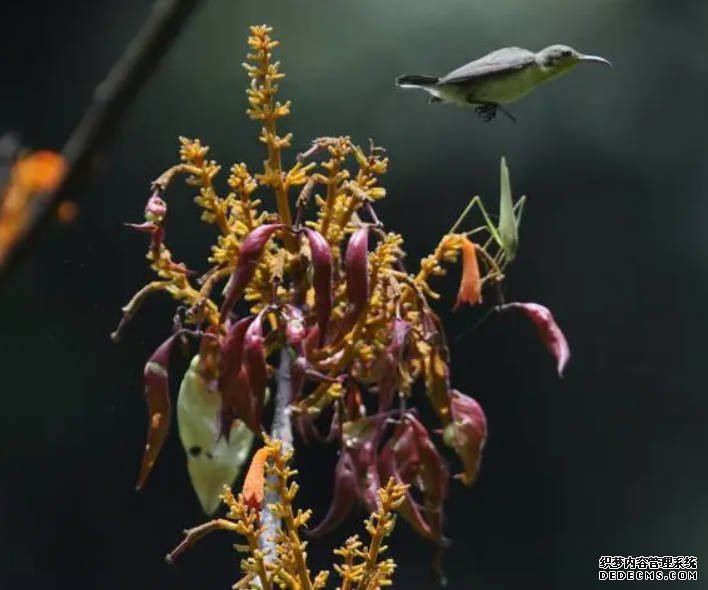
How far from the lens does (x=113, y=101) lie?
19cm

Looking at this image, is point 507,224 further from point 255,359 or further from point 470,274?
point 255,359

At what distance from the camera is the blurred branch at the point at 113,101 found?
0.19m

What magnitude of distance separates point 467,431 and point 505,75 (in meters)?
0.21

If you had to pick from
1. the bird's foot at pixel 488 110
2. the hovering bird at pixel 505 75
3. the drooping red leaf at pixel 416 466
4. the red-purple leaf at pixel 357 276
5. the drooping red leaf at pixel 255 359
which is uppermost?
the hovering bird at pixel 505 75

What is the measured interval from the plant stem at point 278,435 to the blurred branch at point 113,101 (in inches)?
15.0

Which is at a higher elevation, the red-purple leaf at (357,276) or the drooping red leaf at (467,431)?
the red-purple leaf at (357,276)

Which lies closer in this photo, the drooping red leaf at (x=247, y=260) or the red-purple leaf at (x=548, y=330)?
the drooping red leaf at (x=247, y=260)

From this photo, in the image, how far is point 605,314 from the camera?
1771 mm

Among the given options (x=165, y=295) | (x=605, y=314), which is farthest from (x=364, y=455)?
(x=605, y=314)

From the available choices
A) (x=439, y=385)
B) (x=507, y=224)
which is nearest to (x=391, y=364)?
(x=439, y=385)

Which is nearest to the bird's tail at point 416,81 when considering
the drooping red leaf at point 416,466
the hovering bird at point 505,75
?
the hovering bird at point 505,75

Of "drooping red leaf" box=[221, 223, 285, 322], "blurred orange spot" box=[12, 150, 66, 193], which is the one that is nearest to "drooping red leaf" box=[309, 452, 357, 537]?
"drooping red leaf" box=[221, 223, 285, 322]

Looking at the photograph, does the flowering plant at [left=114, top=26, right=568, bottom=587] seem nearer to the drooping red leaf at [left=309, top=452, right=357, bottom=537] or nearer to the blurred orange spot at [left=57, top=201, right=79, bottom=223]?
the drooping red leaf at [left=309, top=452, right=357, bottom=537]

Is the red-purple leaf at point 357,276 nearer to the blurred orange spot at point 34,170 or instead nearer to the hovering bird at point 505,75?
the hovering bird at point 505,75
